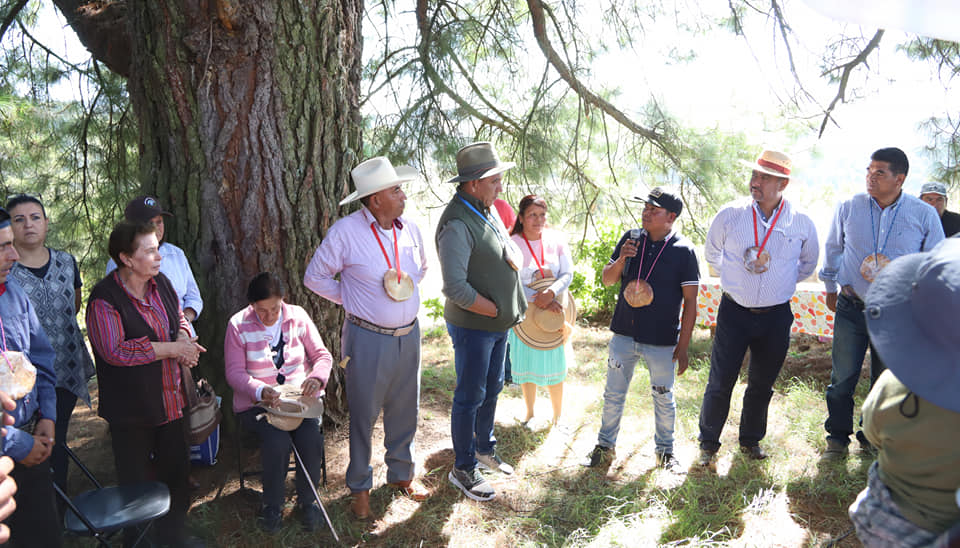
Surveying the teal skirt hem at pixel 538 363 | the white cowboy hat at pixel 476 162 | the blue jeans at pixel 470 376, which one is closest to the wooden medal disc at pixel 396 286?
the blue jeans at pixel 470 376

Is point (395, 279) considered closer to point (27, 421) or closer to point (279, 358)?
point (279, 358)

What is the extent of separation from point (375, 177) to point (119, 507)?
176cm

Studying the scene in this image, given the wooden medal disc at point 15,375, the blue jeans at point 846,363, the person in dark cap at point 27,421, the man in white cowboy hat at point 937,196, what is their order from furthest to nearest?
1. the man in white cowboy hat at point 937,196
2. the blue jeans at point 846,363
3. the person in dark cap at point 27,421
4. the wooden medal disc at point 15,375

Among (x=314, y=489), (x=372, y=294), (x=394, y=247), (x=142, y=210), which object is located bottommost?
(x=314, y=489)

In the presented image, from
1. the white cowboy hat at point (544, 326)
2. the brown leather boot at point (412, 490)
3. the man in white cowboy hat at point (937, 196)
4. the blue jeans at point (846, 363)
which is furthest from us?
the man in white cowboy hat at point (937, 196)

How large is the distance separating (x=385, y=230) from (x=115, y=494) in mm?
1615

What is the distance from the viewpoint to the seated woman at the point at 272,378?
295 centimetres

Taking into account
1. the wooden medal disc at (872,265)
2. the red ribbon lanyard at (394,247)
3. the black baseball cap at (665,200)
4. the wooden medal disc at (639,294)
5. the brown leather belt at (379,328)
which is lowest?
the brown leather belt at (379,328)

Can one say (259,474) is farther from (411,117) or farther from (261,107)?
(411,117)

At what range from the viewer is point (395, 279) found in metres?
3.01

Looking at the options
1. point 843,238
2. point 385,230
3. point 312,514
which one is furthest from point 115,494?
point 843,238

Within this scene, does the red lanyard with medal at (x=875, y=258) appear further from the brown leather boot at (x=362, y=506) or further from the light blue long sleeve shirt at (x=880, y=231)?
the brown leather boot at (x=362, y=506)

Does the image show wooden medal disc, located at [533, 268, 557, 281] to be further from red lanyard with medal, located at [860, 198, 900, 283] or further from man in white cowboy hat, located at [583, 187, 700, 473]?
red lanyard with medal, located at [860, 198, 900, 283]

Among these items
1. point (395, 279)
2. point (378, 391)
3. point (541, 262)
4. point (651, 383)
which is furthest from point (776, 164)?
point (378, 391)
